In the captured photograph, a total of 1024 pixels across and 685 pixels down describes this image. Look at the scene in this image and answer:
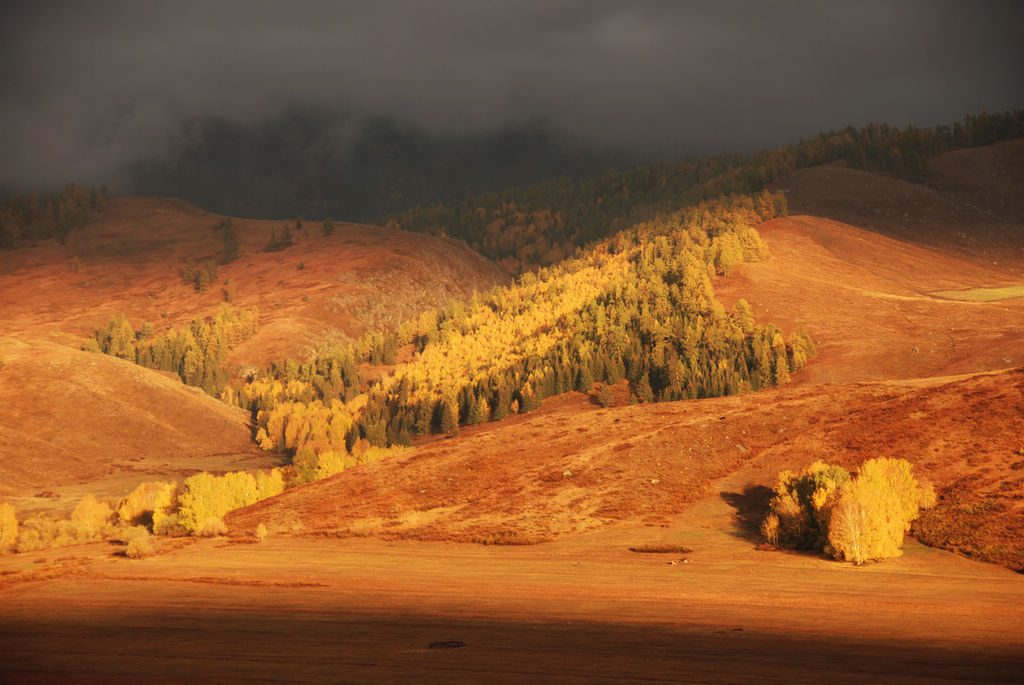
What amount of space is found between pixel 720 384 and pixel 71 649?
121 meters

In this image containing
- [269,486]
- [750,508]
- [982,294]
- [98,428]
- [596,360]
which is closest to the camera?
[750,508]

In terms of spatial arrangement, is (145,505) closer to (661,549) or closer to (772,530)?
(661,549)

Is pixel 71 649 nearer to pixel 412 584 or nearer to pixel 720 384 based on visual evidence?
pixel 412 584

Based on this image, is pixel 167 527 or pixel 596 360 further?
pixel 596 360

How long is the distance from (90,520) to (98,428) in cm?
10488

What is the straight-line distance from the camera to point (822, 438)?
49812 mm

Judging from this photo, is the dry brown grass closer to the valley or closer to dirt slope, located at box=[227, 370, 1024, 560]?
the valley

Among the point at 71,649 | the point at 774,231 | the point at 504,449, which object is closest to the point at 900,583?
the point at 71,649

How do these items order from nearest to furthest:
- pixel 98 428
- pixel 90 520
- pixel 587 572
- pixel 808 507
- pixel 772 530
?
pixel 587 572
pixel 772 530
pixel 808 507
pixel 90 520
pixel 98 428

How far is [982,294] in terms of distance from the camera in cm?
16038

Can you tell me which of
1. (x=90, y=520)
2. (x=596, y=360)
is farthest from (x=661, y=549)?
(x=596, y=360)

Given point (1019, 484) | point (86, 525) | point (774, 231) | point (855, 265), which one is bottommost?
point (86, 525)

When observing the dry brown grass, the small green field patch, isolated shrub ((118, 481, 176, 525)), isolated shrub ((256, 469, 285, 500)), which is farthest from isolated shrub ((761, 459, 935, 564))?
the small green field patch

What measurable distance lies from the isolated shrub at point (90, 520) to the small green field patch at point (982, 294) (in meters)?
171
